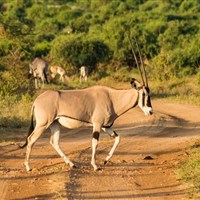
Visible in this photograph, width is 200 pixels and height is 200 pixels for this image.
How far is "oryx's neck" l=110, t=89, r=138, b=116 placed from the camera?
1068 cm

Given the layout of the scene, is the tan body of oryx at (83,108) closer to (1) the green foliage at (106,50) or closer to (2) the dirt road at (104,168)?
(2) the dirt road at (104,168)

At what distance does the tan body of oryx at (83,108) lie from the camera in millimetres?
10289

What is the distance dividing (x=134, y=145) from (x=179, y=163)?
239cm

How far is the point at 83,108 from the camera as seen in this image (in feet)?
34.1

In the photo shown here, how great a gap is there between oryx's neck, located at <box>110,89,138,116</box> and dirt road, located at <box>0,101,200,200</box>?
1.00 meters

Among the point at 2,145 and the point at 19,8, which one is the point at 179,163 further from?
the point at 19,8

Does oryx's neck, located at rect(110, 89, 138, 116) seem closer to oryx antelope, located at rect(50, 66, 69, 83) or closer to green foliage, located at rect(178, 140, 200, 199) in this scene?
green foliage, located at rect(178, 140, 200, 199)

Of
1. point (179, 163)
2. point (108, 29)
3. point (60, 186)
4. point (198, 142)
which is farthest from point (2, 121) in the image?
point (108, 29)

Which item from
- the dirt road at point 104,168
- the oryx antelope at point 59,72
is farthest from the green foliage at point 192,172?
the oryx antelope at point 59,72

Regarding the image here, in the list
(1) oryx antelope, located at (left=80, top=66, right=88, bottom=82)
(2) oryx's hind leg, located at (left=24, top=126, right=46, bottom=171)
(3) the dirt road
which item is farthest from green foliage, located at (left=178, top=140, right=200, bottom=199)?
(1) oryx antelope, located at (left=80, top=66, right=88, bottom=82)

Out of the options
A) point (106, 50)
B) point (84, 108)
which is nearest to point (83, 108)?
point (84, 108)

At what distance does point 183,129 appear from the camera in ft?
54.4

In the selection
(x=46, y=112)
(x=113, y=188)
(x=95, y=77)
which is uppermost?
(x=46, y=112)

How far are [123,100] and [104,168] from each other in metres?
1.23
